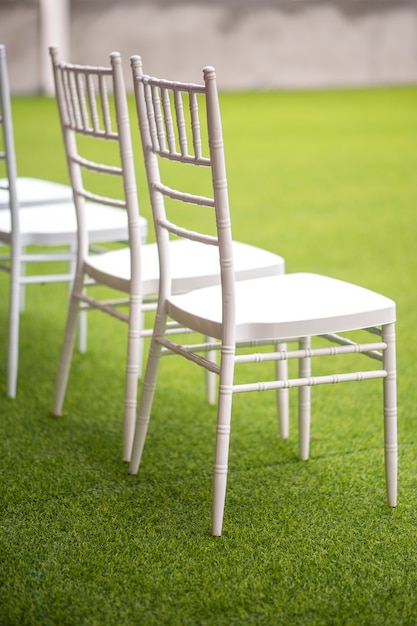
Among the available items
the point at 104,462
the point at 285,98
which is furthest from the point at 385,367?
the point at 285,98

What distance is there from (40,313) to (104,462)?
1605 millimetres

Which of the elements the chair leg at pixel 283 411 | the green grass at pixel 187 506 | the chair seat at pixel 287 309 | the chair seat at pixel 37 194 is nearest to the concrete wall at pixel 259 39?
the chair seat at pixel 37 194

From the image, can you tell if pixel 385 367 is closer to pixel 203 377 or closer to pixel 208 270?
pixel 208 270

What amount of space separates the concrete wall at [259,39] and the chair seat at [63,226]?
13575 millimetres

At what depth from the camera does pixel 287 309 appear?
7.00 ft

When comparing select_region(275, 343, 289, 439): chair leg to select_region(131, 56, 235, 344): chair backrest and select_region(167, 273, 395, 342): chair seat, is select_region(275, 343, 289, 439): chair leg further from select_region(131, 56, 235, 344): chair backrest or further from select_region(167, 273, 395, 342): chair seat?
select_region(131, 56, 235, 344): chair backrest

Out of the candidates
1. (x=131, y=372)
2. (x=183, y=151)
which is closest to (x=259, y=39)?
(x=131, y=372)

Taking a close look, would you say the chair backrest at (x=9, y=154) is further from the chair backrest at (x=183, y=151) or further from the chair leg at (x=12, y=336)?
the chair backrest at (x=183, y=151)

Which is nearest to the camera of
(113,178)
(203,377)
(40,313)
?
(203,377)

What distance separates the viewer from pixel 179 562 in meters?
2.03

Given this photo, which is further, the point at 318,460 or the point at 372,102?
the point at 372,102

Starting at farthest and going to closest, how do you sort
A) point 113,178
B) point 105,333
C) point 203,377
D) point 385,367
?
point 113,178, point 105,333, point 203,377, point 385,367

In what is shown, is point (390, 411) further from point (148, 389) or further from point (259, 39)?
point (259, 39)

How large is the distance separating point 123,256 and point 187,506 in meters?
0.79
